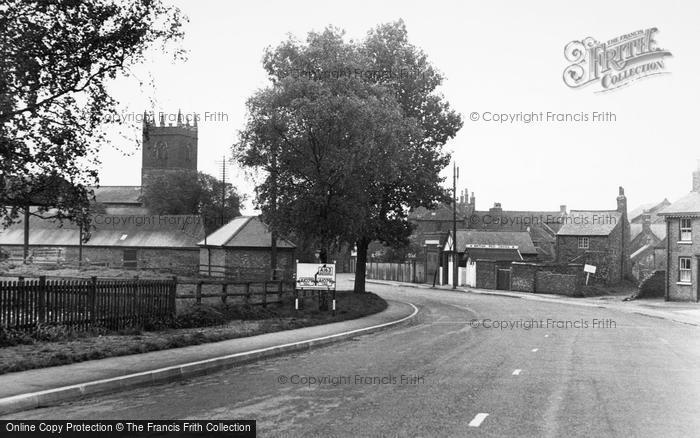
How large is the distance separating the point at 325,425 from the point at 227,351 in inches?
286

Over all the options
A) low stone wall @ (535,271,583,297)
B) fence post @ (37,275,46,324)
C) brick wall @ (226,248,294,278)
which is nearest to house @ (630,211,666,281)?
low stone wall @ (535,271,583,297)

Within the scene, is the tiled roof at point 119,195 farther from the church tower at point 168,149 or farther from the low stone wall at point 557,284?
the low stone wall at point 557,284

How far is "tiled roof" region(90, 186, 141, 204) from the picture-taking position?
108688 mm

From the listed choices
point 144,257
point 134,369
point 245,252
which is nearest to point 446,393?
point 134,369

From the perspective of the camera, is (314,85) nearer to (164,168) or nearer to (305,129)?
(305,129)

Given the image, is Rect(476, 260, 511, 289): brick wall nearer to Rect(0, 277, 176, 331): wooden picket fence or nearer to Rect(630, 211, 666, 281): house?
Rect(630, 211, 666, 281): house

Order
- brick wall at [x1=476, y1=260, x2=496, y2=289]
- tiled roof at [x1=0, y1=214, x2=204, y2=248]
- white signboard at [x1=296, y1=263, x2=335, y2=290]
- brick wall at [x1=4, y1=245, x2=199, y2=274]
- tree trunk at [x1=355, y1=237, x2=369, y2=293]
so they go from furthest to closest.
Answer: tiled roof at [x1=0, y1=214, x2=204, y2=248]
brick wall at [x1=4, y1=245, x2=199, y2=274]
brick wall at [x1=476, y1=260, x2=496, y2=289]
tree trunk at [x1=355, y1=237, x2=369, y2=293]
white signboard at [x1=296, y1=263, x2=335, y2=290]

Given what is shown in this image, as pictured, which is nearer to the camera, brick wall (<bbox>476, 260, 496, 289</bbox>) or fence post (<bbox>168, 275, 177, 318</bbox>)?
fence post (<bbox>168, 275, 177, 318</bbox>)

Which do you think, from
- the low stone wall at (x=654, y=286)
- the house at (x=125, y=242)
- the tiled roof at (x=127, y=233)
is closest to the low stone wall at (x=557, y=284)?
the low stone wall at (x=654, y=286)

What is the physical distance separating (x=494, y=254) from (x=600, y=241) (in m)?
11.4

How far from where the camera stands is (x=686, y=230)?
4238cm

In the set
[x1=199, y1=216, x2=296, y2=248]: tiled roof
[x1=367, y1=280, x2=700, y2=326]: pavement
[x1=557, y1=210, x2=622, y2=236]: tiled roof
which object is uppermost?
[x1=557, y1=210, x2=622, y2=236]: tiled roof

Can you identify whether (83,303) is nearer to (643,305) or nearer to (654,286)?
(643,305)

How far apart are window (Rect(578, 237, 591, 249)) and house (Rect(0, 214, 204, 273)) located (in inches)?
1541
